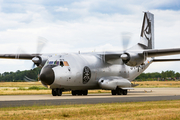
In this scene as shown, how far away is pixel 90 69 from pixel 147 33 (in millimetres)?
12726

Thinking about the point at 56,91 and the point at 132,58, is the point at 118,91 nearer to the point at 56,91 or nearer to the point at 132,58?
the point at 132,58

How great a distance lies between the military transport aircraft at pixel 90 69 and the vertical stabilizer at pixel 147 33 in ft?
4.60

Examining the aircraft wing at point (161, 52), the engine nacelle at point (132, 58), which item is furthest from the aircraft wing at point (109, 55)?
the aircraft wing at point (161, 52)

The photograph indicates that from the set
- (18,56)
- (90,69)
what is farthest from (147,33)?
(18,56)

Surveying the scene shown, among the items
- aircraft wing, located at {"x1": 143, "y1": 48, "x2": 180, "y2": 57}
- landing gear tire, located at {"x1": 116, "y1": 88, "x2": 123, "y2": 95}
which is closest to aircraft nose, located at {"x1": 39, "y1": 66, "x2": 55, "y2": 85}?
landing gear tire, located at {"x1": 116, "y1": 88, "x2": 123, "y2": 95}

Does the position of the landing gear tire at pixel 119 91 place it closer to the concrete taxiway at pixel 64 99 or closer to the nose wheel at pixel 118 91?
the nose wheel at pixel 118 91

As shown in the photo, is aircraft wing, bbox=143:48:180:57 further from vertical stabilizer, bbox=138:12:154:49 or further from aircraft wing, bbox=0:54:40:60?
aircraft wing, bbox=0:54:40:60

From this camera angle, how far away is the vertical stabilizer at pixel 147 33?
36172 mm

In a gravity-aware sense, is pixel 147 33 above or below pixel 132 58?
above

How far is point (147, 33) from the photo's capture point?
121 ft

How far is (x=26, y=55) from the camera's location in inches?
1261

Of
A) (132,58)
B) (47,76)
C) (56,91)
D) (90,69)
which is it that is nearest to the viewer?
(47,76)

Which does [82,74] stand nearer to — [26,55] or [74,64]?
[74,64]

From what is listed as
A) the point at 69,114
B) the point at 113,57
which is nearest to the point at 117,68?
the point at 113,57
